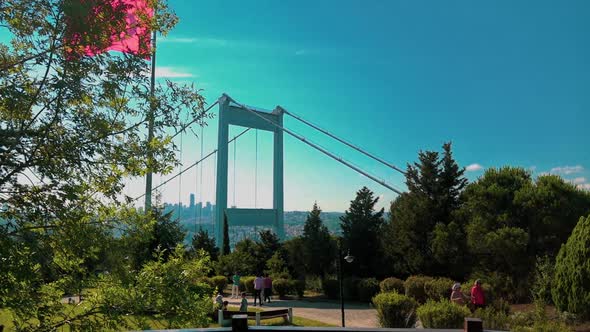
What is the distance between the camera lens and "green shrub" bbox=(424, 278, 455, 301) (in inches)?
604

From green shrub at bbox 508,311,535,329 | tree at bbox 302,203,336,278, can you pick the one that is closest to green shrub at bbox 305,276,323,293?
tree at bbox 302,203,336,278

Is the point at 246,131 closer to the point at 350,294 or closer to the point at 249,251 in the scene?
the point at 249,251

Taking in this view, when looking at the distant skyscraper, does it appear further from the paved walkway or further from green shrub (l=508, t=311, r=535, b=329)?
green shrub (l=508, t=311, r=535, b=329)

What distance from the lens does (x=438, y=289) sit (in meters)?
15.5

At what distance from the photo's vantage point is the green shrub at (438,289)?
15336 millimetres

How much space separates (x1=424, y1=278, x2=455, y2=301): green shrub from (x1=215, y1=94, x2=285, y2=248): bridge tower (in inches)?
650

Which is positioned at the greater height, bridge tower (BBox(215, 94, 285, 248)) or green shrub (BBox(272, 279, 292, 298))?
bridge tower (BBox(215, 94, 285, 248))

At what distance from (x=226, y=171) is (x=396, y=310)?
66.8ft

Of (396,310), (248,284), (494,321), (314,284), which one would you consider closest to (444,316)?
(494,321)

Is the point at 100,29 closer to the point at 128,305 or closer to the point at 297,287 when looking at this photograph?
the point at 128,305

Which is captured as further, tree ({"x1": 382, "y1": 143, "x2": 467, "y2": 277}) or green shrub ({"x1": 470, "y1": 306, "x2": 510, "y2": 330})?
tree ({"x1": 382, "y1": 143, "x2": 467, "y2": 277})

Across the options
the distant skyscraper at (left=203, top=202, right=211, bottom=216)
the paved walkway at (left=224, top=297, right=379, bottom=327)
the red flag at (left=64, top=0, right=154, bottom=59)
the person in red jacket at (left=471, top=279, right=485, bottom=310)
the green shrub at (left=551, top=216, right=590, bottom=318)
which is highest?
the distant skyscraper at (left=203, top=202, right=211, bottom=216)

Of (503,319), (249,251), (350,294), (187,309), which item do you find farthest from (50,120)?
(249,251)

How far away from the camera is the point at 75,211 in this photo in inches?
137
